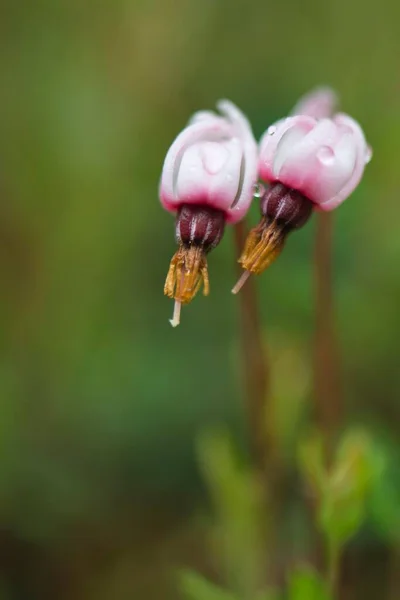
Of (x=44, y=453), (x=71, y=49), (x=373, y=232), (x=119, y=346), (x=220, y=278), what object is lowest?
(x=44, y=453)

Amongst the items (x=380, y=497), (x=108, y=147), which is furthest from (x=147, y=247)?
(x=380, y=497)

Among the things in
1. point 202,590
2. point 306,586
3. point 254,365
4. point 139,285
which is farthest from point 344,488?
point 139,285

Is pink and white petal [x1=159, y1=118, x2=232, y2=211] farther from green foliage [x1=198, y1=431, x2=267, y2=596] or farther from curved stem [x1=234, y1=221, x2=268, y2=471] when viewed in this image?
green foliage [x1=198, y1=431, x2=267, y2=596]

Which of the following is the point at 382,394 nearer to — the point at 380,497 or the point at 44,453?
the point at 380,497

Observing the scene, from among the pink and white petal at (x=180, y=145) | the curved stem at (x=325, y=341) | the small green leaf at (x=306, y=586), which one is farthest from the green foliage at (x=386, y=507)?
the pink and white petal at (x=180, y=145)

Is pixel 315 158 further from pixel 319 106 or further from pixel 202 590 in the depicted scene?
pixel 202 590
